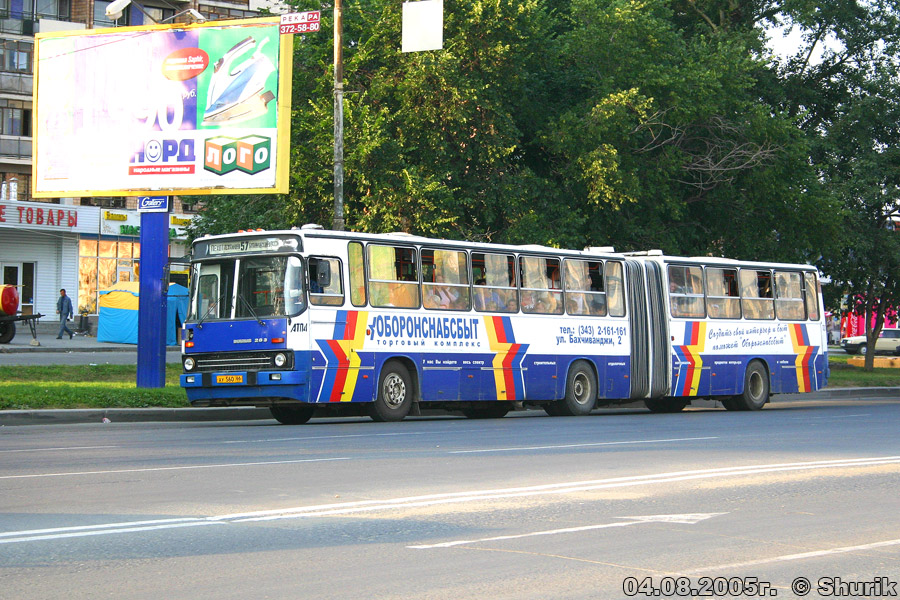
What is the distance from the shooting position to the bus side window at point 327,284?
19672mm

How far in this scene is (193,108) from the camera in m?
23.4

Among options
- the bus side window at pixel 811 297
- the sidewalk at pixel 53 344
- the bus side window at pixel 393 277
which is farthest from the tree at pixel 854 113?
the sidewalk at pixel 53 344

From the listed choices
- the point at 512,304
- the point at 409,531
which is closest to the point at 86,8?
the point at 512,304

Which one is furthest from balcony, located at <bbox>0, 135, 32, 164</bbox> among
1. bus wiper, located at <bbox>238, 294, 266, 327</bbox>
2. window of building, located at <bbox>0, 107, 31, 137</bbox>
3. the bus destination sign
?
bus wiper, located at <bbox>238, 294, 266, 327</bbox>

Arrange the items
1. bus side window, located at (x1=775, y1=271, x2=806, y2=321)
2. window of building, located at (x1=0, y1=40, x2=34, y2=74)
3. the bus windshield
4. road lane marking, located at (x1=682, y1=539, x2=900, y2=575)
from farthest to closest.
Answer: window of building, located at (x1=0, y1=40, x2=34, y2=74) < bus side window, located at (x1=775, y1=271, x2=806, y2=321) < the bus windshield < road lane marking, located at (x1=682, y1=539, x2=900, y2=575)

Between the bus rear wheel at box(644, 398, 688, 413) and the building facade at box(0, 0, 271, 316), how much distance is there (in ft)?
104

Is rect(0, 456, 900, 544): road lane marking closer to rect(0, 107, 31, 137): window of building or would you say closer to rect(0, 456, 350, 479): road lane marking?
rect(0, 456, 350, 479): road lane marking

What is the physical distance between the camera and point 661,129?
32125mm

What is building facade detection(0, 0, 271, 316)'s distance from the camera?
5459cm

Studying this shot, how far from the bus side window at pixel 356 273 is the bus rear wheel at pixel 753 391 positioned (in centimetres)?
1053

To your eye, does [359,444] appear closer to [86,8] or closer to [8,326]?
[8,326]

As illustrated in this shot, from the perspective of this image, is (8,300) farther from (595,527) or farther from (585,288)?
(595,527)

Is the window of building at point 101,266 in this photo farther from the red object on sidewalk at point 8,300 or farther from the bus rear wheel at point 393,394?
the bus rear wheel at point 393,394

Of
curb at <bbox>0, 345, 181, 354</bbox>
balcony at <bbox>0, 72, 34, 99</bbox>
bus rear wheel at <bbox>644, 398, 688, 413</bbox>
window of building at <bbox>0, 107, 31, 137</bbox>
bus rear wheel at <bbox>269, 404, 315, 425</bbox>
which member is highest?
balcony at <bbox>0, 72, 34, 99</bbox>
